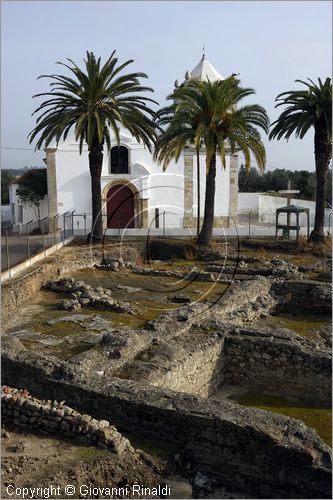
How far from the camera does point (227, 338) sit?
1138 cm

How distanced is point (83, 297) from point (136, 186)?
1752 cm

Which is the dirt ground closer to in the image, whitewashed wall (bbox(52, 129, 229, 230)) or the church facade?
the church facade

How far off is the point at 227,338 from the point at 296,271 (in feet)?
28.0

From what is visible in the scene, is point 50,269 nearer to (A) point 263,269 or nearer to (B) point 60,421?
(A) point 263,269

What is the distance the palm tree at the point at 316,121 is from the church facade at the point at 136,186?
742 cm

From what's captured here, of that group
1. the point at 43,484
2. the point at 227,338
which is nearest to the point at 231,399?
the point at 227,338

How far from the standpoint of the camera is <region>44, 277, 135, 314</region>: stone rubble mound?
14.2 m

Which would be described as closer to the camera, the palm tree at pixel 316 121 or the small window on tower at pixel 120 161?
the palm tree at pixel 316 121

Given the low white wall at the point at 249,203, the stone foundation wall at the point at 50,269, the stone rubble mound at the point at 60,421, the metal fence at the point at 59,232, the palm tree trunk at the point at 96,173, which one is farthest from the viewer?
the low white wall at the point at 249,203

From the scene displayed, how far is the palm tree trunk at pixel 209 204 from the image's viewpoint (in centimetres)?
2256

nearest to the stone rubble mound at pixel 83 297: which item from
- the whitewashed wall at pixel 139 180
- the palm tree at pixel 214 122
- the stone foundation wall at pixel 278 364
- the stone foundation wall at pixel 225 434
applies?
the stone foundation wall at pixel 278 364

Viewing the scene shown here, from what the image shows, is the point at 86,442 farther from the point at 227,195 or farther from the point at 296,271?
the point at 227,195

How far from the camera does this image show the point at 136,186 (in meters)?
31.7

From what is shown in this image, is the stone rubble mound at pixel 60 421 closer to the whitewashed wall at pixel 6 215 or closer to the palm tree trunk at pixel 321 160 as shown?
the palm tree trunk at pixel 321 160
